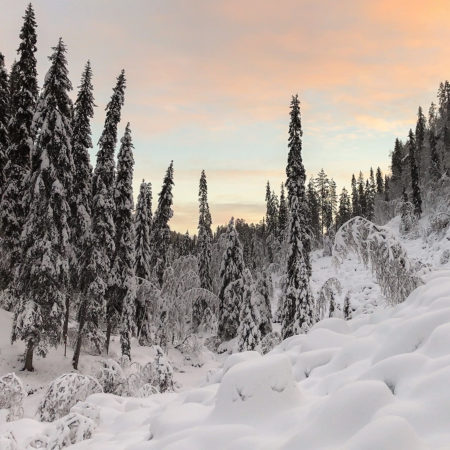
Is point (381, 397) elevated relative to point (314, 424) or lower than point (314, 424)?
elevated

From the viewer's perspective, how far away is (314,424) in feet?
10.5

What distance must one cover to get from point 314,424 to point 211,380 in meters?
3.48

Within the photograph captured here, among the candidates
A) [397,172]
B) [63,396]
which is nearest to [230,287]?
[63,396]

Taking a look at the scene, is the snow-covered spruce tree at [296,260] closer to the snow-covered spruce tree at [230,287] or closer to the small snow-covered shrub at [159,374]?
the small snow-covered shrub at [159,374]

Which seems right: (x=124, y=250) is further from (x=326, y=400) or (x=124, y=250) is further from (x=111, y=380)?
(x=326, y=400)

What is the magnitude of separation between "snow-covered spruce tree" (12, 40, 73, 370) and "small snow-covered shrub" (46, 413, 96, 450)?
581 inches

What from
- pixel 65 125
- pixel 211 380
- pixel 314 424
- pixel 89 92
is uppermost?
pixel 89 92

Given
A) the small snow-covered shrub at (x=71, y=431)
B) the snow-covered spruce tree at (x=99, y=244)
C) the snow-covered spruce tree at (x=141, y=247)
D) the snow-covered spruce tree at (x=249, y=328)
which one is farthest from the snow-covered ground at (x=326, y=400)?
the snow-covered spruce tree at (x=141, y=247)

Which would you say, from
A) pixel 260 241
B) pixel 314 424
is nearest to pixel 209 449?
pixel 314 424

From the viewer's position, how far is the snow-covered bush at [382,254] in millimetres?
8289

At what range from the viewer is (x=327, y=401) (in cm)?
338

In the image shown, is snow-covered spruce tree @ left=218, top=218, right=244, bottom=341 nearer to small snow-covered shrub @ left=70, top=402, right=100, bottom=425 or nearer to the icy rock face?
small snow-covered shrub @ left=70, top=402, right=100, bottom=425

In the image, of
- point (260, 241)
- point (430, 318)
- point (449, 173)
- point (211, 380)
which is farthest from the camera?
point (260, 241)

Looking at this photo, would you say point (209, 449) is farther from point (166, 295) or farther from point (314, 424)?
point (166, 295)
